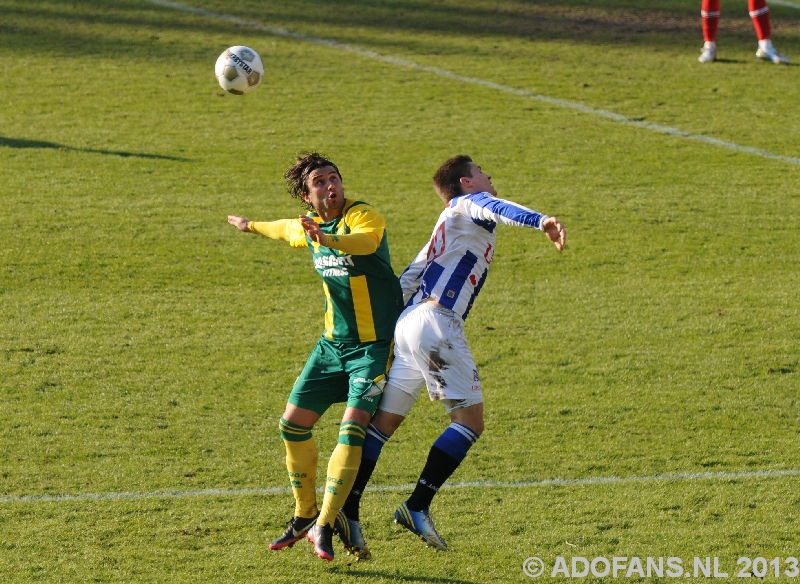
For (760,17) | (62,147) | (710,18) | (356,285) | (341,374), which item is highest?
(760,17)

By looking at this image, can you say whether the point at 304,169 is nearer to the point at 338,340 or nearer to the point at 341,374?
the point at 338,340

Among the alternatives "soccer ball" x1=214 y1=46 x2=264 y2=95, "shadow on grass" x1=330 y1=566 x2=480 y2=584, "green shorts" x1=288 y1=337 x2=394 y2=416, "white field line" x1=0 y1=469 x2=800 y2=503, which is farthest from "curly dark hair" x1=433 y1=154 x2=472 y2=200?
"soccer ball" x1=214 y1=46 x2=264 y2=95

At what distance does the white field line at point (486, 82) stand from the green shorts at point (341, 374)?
26.7 ft

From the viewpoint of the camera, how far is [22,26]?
1645 centimetres

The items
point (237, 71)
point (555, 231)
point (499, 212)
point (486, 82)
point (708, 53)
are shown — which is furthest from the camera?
point (708, 53)

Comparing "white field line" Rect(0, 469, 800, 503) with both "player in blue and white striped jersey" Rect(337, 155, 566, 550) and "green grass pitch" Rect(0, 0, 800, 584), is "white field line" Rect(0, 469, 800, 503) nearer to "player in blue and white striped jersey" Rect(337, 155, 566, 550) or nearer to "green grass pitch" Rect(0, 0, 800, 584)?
"green grass pitch" Rect(0, 0, 800, 584)

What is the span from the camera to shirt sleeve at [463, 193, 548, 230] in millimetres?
5211

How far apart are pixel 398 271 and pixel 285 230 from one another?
3.72 meters

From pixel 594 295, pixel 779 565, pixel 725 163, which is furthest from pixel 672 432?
pixel 725 163

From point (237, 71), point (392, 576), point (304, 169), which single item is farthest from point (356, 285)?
point (237, 71)

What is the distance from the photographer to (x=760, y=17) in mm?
15094

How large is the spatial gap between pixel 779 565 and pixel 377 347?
7.42 feet

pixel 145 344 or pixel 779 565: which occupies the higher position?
pixel 779 565

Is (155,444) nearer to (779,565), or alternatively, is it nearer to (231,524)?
(231,524)
